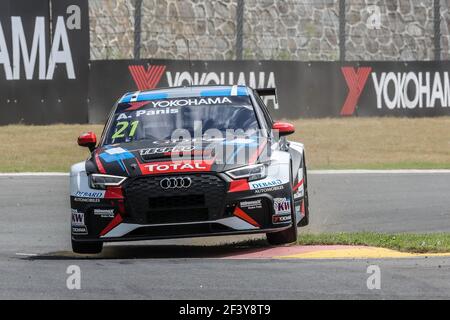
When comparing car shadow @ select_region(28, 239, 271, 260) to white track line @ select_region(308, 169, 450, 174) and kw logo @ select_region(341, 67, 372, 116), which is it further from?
kw logo @ select_region(341, 67, 372, 116)

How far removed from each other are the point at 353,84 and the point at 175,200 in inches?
724

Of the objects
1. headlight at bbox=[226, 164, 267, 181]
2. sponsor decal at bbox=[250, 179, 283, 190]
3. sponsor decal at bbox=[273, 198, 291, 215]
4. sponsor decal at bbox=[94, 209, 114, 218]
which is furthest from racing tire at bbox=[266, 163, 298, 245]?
sponsor decal at bbox=[94, 209, 114, 218]

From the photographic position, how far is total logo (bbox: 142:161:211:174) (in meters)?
11.2

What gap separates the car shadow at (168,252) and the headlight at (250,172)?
0.72 metres

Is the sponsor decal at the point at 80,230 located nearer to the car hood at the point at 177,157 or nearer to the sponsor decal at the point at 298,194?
the car hood at the point at 177,157

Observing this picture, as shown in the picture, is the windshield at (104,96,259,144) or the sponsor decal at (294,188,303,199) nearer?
the windshield at (104,96,259,144)

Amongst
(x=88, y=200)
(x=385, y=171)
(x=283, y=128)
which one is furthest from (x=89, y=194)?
(x=385, y=171)

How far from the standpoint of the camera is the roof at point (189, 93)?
12.9 metres

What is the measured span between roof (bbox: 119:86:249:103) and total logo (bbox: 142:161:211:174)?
5.58 ft

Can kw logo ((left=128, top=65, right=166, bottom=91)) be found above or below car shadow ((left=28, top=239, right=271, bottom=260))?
above

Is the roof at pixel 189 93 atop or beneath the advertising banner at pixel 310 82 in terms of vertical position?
atop

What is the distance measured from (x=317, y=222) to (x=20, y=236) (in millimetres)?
3412

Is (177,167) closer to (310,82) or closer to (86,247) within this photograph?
(86,247)

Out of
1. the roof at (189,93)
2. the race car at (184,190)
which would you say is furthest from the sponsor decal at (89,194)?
the roof at (189,93)
